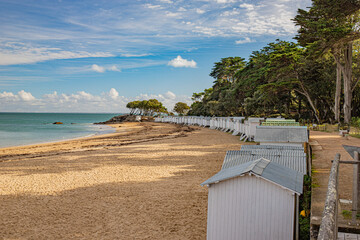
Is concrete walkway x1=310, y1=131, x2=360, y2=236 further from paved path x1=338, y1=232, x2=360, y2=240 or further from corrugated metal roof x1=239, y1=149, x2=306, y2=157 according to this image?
corrugated metal roof x1=239, y1=149, x2=306, y2=157

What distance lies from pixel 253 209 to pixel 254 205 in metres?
0.07

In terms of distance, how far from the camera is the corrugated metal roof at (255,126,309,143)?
41.9ft

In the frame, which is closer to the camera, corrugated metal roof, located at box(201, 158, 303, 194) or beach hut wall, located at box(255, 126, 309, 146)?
corrugated metal roof, located at box(201, 158, 303, 194)

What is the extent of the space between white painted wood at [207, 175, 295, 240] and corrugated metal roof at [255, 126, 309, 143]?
25.6 ft

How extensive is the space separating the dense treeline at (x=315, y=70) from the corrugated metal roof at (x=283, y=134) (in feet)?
49.2

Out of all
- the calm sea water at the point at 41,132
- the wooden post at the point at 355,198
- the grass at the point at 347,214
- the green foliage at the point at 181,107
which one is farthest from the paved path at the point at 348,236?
the green foliage at the point at 181,107

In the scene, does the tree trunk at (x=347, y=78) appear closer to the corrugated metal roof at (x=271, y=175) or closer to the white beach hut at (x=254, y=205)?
the corrugated metal roof at (x=271, y=175)

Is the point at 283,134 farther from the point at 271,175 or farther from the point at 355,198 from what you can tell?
the point at 355,198

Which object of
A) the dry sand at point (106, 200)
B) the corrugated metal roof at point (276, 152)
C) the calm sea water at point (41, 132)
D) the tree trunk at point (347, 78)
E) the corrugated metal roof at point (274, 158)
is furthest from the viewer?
the calm sea water at point (41, 132)

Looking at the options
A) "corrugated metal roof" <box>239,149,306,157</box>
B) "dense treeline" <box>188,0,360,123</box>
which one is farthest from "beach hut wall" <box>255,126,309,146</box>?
"dense treeline" <box>188,0,360,123</box>

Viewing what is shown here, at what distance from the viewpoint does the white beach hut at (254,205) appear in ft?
17.8

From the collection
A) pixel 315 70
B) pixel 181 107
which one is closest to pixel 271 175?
pixel 315 70

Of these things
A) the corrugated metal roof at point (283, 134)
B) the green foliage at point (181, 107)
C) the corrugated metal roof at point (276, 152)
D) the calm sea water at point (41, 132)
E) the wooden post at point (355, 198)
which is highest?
the green foliage at point (181, 107)

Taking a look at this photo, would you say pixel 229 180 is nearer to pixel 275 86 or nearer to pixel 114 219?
pixel 114 219
